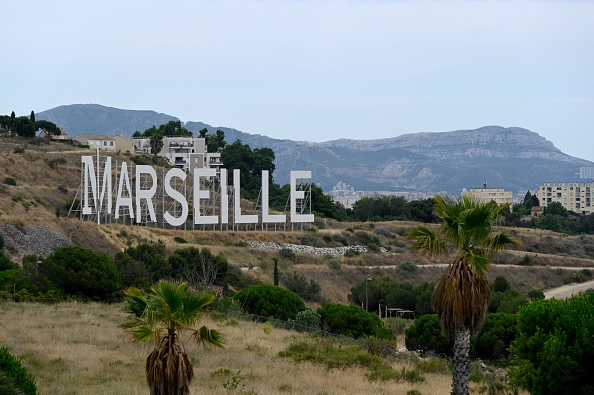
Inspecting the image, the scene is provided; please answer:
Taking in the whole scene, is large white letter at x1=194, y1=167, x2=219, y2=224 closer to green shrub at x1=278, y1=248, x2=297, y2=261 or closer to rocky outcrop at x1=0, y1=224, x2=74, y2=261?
green shrub at x1=278, y1=248, x2=297, y2=261

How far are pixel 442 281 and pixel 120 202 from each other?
51.8 m

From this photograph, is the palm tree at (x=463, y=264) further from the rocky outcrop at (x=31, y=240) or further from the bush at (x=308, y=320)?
the rocky outcrop at (x=31, y=240)

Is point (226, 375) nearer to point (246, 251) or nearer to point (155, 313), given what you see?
point (155, 313)

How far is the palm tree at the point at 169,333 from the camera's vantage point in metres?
15.2

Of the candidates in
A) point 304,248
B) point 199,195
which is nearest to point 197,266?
point 199,195

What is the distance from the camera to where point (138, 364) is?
887 inches

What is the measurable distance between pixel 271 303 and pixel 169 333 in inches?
853

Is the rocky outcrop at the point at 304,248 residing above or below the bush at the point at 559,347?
below

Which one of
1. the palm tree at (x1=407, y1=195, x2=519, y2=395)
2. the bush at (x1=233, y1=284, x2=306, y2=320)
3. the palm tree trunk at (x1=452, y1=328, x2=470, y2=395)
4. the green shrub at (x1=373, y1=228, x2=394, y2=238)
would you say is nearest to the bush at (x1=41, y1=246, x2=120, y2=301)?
the bush at (x1=233, y1=284, x2=306, y2=320)

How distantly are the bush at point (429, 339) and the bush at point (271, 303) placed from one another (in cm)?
554

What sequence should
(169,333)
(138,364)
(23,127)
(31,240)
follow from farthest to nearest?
(23,127) → (31,240) → (138,364) → (169,333)

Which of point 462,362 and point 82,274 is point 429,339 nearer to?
point 462,362

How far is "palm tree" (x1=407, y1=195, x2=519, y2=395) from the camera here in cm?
1742

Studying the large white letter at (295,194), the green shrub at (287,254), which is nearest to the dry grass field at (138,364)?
the green shrub at (287,254)
